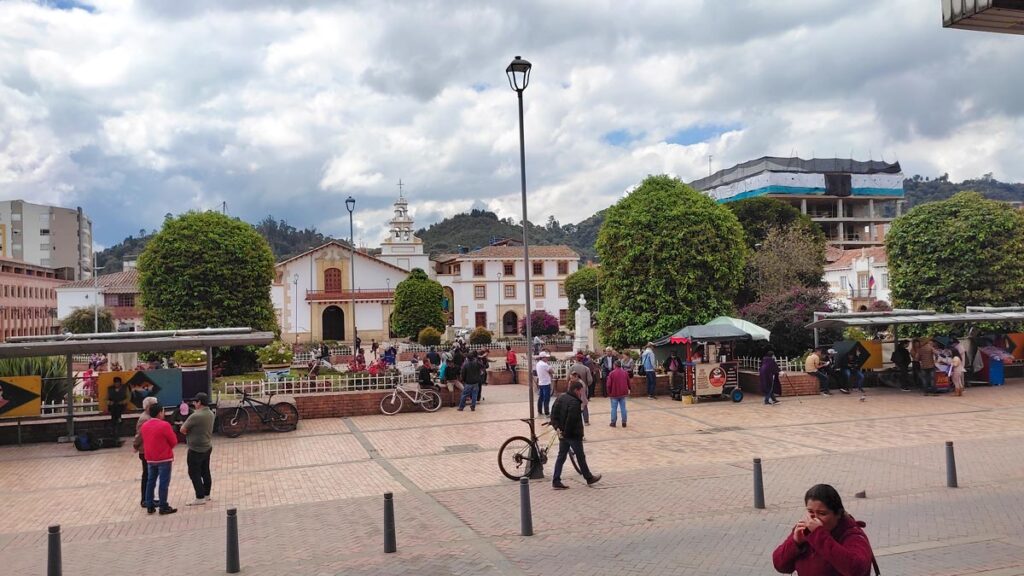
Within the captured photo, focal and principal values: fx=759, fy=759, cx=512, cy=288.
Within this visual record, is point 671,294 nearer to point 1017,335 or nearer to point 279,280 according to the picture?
point 1017,335


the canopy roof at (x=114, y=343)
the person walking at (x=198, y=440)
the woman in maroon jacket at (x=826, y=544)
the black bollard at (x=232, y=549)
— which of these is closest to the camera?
the woman in maroon jacket at (x=826, y=544)

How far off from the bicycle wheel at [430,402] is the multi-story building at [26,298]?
60.0m

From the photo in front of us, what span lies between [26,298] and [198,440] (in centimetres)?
7986

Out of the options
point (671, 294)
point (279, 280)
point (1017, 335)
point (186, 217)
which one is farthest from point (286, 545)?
point (279, 280)

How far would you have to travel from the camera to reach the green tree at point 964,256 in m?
28.9

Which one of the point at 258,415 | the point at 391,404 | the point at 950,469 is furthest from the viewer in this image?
the point at 391,404

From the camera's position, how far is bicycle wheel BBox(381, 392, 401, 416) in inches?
753

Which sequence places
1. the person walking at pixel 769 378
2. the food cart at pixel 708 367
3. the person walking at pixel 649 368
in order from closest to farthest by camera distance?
the person walking at pixel 769 378 < the food cart at pixel 708 367 < the person walking at pixel 649 368

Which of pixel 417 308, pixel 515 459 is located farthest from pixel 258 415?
pixel 417 308

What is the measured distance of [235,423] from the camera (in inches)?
643

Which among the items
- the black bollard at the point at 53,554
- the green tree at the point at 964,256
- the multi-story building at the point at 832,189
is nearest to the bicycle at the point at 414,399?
the black bollard at the point at 53,554

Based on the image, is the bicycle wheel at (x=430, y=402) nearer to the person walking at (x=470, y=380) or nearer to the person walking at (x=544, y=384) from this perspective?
the person walking at (x=470, y=380)

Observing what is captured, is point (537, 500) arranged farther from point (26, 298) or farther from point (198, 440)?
point (26, 298)

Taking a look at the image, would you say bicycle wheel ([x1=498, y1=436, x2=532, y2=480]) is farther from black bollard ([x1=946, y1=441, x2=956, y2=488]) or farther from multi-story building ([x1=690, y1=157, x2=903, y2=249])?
multi-story building ([x1=690, y1=157, x2=903, y2=249])
